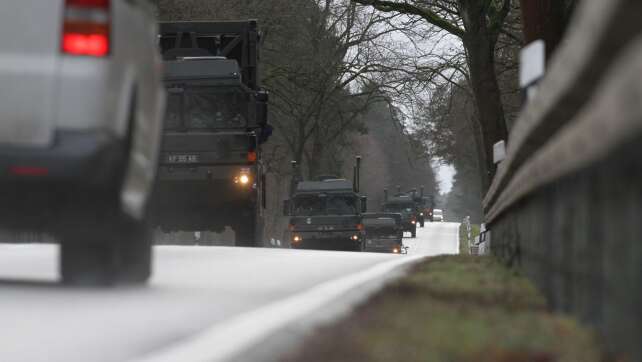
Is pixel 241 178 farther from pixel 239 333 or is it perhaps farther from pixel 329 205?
pixel 239 333

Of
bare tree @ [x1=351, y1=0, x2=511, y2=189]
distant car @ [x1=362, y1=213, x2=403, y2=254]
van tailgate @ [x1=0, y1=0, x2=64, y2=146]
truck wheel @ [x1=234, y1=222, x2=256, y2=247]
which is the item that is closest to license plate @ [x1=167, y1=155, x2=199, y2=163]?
truck wheel @ [x1=234, y1=222, x2=256, y2=247]

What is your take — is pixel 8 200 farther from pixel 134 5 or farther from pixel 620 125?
pixel 620 125

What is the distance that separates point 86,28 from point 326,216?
36183 millimetres

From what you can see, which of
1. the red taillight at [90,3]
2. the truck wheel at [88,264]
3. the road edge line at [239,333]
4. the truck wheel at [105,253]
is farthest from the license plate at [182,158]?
the red taillight at [90,3]

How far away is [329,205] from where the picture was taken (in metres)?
44.2

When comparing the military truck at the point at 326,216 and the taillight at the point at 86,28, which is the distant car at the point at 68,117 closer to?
the taillight at the point at 86,28

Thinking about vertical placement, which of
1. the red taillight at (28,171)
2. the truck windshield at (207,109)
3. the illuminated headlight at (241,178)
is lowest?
the red taillight at (28,171)

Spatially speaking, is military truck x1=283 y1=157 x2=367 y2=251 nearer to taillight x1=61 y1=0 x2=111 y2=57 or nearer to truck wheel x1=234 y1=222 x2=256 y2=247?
truck wheel x1=234 y1=222 x2=256 y2=247

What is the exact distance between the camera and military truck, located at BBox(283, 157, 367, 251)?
43594mm

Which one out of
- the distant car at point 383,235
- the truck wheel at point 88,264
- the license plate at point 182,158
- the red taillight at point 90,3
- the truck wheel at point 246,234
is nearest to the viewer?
the red taillight at point 90,3

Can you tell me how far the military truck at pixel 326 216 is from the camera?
43.6 metres

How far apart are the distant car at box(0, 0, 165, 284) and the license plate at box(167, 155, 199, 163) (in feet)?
54.4

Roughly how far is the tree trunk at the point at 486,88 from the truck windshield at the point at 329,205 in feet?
39.2

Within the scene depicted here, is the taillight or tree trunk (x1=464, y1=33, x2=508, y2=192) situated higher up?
tree trunk (x1=464, y1=33, x2=508, y2=192)
